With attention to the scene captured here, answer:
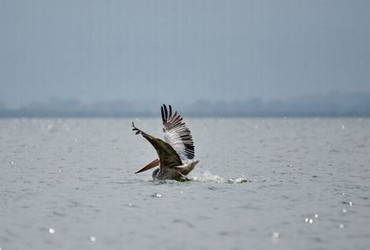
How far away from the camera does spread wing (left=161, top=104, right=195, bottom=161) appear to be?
26.8 m

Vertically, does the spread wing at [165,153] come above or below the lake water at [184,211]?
above

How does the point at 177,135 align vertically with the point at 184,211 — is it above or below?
above

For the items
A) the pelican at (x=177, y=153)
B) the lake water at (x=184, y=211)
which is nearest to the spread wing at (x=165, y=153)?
the pelican at (x=177, y=153)

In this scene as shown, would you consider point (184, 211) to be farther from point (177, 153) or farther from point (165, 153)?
point (177, 153)

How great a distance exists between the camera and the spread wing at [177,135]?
2683cm

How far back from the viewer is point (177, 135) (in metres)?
27.2

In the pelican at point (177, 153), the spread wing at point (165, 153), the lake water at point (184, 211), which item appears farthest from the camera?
the pelican at point (177, 153)

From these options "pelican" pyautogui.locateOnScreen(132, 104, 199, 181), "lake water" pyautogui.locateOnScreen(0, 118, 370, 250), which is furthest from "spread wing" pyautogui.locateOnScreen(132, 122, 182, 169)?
"lake water" pyautogui.locateOnScreen(0, 118, 370, 250)

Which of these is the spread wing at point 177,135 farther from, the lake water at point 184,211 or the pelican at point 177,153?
the lake water at point 184,211

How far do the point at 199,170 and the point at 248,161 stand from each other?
724 cm

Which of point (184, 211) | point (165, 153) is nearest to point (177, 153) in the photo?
point (165, 153)

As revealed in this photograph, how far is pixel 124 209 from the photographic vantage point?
21469mm

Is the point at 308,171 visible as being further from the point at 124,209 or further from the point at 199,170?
the point at 124,209

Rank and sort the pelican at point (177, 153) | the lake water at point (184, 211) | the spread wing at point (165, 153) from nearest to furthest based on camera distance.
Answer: the lake water at point (184, 211), the spread wing at point (165, 153), the pelican at point (177, 153)
